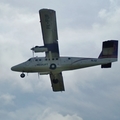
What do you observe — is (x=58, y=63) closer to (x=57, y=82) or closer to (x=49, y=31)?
(x=49, y=31)

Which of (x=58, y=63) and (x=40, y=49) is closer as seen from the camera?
(x=40, y=49)

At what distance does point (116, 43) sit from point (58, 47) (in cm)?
681

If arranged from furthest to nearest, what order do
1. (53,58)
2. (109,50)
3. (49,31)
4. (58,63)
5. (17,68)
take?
1. (17,68)
2. (53,58)
3. (58,63)
4. (109,50)
5. (49,31)

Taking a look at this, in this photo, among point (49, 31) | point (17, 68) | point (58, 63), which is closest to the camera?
point (49, 31)

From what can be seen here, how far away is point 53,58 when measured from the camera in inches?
1975

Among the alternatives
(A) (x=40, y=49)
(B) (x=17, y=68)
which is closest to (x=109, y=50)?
(A) (x=40, y=49)

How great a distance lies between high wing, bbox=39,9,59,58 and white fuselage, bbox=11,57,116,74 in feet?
2.85

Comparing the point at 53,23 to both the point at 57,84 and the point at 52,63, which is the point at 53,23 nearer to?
the point at 52,63

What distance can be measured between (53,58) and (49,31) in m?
3.56

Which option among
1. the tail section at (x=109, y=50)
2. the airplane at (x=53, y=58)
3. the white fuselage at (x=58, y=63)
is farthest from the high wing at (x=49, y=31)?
the tail section at (x=109, y=50)

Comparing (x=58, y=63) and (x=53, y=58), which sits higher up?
(x=53, y=58)

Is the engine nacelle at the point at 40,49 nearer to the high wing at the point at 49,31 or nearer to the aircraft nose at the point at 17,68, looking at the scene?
the high wing at the point at 49,31

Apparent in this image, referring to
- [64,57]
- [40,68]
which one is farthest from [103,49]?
[40,68]

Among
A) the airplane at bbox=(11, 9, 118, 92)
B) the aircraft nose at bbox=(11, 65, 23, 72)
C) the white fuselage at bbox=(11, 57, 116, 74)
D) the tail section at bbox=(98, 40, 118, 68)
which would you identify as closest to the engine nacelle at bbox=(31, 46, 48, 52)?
the airplane at bbox=(11, 9, 118, 92)
